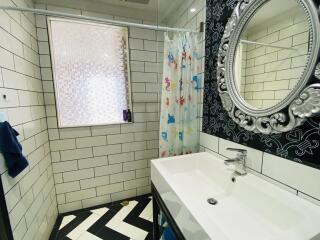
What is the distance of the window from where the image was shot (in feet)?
5.45

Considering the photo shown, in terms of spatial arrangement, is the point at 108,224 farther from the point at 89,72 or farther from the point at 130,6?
the point at 130,6

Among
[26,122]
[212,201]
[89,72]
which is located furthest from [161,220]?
Result: [89,72]

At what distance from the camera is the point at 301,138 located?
2.35 feet

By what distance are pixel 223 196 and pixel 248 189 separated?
15 centimetres

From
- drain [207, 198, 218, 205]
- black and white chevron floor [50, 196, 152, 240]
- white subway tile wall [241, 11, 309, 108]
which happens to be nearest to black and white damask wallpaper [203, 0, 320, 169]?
white subway tile wall [241, 11, 309, 108]

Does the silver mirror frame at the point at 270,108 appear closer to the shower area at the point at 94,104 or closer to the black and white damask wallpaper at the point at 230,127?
the black and white damask wallpaper at the point at 230,127

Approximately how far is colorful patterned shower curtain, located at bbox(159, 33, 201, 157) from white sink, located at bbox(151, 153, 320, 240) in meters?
0.34

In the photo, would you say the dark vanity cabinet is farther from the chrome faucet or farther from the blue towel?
the blue towel

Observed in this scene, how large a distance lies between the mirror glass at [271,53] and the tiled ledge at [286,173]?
283 mm

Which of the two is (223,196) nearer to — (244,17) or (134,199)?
(244,17)

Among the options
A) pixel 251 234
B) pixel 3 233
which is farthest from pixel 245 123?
pixel 3 233

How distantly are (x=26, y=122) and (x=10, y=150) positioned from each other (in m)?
0.37

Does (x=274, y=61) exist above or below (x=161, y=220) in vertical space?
above

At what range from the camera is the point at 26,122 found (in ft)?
4.08
